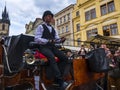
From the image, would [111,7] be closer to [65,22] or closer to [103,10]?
[103,10]

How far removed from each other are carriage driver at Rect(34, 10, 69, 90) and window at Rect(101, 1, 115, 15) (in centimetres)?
1894

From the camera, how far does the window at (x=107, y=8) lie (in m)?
21.3

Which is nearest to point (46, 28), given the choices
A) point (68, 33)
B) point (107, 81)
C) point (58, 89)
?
point (58, 89)

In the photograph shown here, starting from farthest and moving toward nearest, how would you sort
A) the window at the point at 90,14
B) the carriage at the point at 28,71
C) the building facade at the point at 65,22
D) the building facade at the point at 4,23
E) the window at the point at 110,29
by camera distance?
the building facade at the point at 4,23
the building facade at the point at 65,22
the window at the point at 90,14
the window at the point at 110,29
the carriage at the point at 28,71

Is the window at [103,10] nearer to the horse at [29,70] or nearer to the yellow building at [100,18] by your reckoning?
the yellow building at [100,18]

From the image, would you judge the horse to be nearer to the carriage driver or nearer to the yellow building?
the carriage driver

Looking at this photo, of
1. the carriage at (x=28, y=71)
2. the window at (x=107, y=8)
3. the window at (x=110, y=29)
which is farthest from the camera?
the window at (x=107, y=8)

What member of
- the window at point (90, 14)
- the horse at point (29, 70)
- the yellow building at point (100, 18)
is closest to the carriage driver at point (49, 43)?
the horse at point (29, 70)

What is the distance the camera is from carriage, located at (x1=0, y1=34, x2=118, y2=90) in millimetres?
3477

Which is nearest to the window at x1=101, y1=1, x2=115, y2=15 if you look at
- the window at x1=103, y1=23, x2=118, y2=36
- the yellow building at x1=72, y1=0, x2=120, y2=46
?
the yellow building at x1=72, y1=0, x2=120, y2=46

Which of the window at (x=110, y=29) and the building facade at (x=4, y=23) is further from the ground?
the building facade at (x=4, y=23)

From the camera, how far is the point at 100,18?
22.6 m

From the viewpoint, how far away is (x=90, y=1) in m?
24.5

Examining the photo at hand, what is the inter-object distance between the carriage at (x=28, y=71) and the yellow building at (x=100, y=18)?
17.5 m
